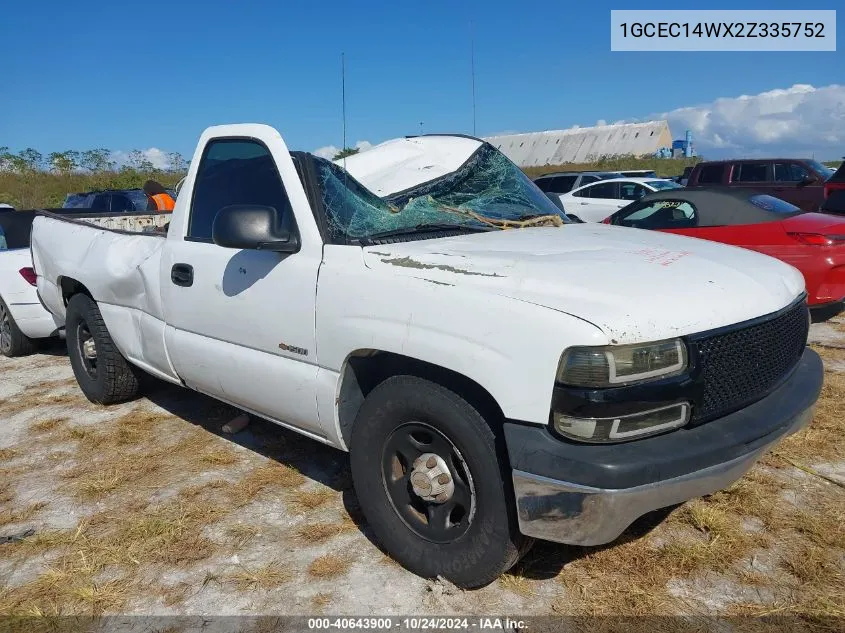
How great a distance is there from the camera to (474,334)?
2.41 metres

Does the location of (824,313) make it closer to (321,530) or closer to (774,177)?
(321,530)

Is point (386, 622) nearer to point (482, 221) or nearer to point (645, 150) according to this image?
point (482, 221)

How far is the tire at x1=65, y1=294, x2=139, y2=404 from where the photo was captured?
4.85 metres

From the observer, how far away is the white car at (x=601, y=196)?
14.1 metres

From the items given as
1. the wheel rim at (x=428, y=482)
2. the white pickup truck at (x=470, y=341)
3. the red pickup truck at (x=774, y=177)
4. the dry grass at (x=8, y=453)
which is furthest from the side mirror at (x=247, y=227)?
the red pickup truck at (x=774, y=177)

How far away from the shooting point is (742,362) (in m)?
2.49

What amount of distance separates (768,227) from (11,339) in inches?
292

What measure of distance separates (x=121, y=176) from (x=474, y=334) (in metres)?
34.6

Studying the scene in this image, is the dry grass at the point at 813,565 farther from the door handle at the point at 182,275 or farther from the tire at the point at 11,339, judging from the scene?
the tire at the point at 11,339

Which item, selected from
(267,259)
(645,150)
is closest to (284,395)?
(267,259)

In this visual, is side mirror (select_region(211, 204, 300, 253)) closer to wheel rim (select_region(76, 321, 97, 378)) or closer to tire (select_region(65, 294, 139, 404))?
tire (select_region(65, 294, 139, 404))

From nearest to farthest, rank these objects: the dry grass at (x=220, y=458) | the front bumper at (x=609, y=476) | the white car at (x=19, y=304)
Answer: the front bumper at (x=609, y=476)
the dry grass at (x=220, y=458)
the white car at (x=19, y=304)

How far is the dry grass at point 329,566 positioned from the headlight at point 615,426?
127 centimetres

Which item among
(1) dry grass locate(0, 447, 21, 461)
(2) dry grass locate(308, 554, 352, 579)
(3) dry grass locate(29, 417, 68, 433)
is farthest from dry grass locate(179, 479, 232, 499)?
(3) dry grass locate(29, 417, 68, 433)
